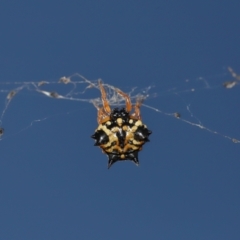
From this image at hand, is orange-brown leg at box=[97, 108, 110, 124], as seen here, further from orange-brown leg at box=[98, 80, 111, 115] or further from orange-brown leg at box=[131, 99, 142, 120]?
orange-brown leg at box=[131, 99, 142, 120]

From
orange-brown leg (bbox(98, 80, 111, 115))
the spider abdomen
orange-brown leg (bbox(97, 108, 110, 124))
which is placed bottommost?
the spider abdomen

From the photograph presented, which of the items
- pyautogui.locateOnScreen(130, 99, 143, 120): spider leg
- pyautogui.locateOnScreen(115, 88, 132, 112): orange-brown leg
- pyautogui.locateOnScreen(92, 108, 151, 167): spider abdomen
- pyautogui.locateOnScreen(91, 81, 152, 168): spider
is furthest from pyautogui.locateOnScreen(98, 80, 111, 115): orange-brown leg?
pyautogui.locateOnScreen(130, 99, 143, 120): spider leg

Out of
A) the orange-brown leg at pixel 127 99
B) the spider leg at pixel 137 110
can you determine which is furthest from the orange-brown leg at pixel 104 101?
the spider leg at pixel 137 110

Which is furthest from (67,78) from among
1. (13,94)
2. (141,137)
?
(141,137)

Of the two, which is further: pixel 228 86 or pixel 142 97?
pixel 142 97

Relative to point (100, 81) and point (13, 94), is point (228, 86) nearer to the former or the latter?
point (100, 81)

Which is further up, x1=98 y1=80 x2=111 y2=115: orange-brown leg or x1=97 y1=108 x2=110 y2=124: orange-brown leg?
x1=98 y1=80 x2=111 y2=115: orange-brown leg

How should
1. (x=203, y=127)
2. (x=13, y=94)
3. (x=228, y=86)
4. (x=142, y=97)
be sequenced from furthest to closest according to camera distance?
(x=203, y=127), (x=142, y=97), (x=13, y=94), (x=228, y=86)

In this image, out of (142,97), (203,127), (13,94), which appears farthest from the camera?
(203,127)

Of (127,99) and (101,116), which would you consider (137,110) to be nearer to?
(127,99)

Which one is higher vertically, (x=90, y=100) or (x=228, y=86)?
(x=90, y=100)
